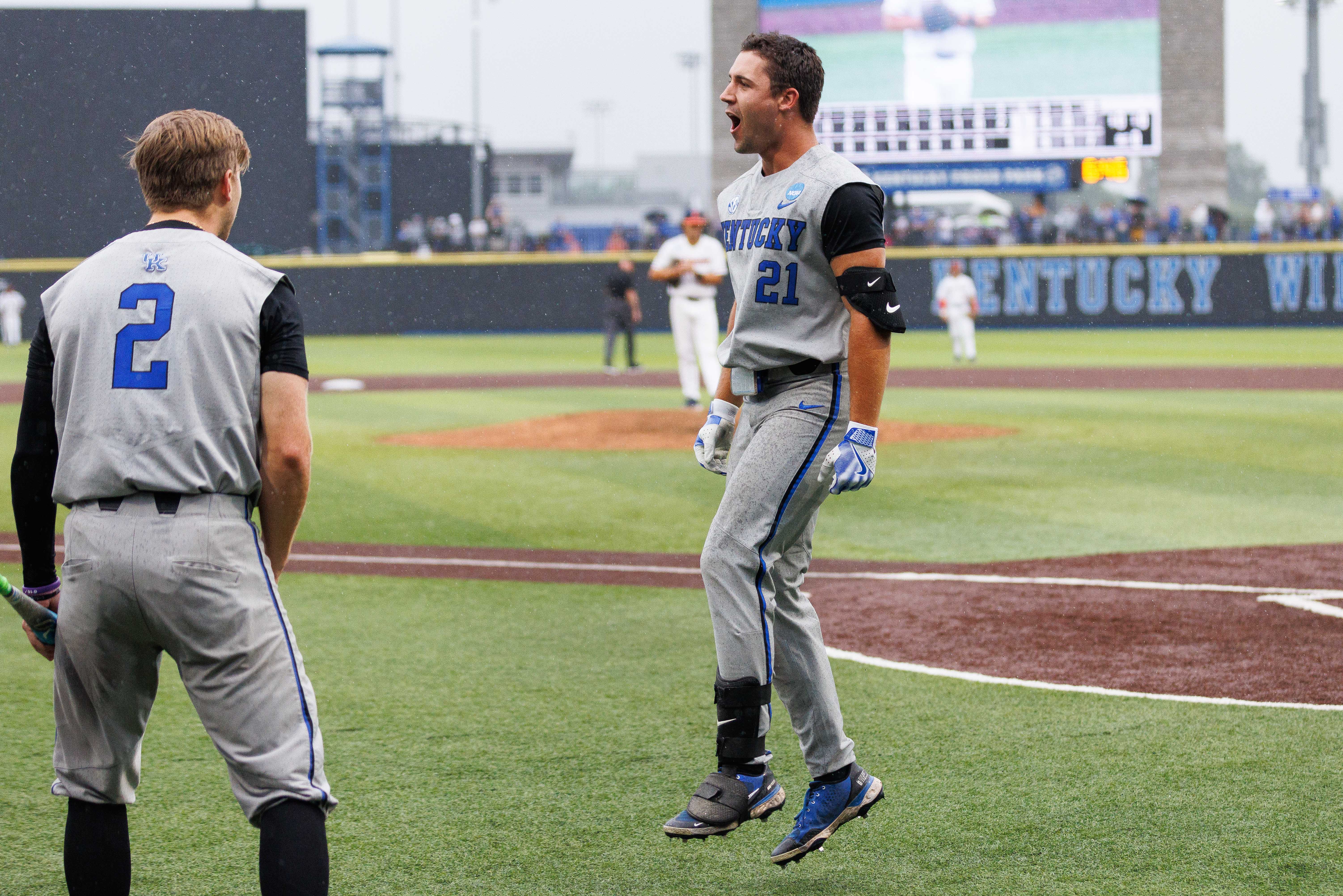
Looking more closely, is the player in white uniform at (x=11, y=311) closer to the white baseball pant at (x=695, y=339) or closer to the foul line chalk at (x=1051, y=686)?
the white baseball pant at (x=695, y=339)

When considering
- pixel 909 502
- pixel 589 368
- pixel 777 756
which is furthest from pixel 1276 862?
pixel 589 368

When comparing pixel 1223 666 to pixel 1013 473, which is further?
pixel 1013 473

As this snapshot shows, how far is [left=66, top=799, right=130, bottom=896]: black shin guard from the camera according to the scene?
119 inches

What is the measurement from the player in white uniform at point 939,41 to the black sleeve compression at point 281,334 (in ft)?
111

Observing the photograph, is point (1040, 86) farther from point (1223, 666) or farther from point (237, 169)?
point (237, 169)

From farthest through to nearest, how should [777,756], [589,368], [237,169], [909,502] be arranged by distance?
1. [589,368]
2. [909,502]
3. [777,756]
4. [237,169]

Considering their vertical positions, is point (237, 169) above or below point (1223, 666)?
above

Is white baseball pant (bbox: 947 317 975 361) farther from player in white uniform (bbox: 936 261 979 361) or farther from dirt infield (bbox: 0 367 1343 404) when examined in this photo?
dirt infield (bbox: 0 367 1343 404)

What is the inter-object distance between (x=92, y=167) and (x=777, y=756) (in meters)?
36.9

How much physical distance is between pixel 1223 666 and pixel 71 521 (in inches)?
183

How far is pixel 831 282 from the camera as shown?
13.1 ft

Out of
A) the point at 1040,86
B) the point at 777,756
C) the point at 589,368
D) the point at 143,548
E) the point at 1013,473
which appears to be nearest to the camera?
the point at 143,548

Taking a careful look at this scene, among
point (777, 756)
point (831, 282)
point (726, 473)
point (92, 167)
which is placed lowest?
point (777, 756)

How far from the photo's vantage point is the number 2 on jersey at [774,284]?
4.01 m
